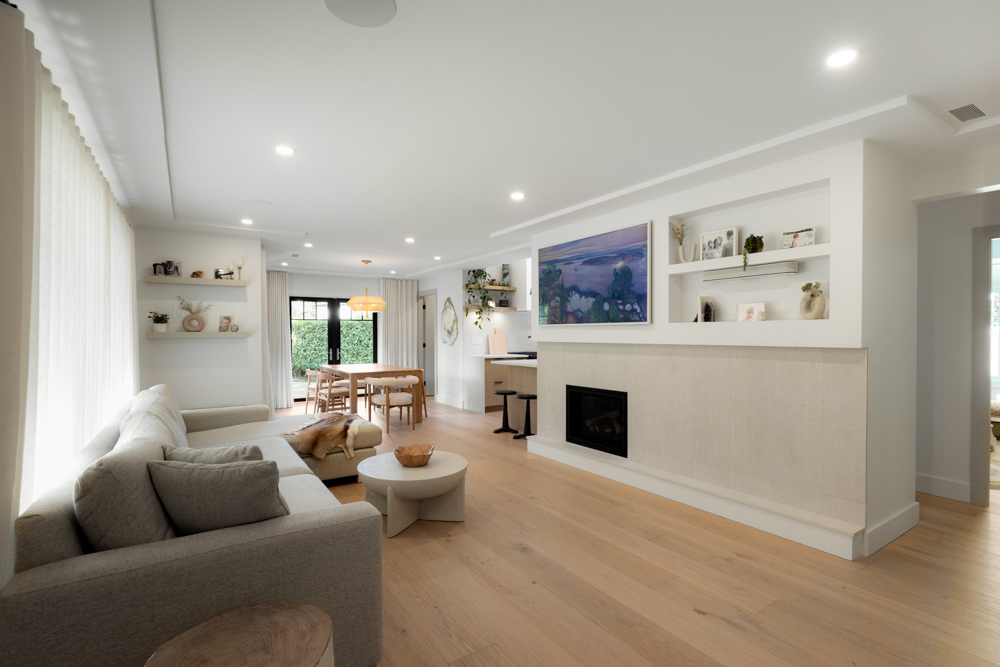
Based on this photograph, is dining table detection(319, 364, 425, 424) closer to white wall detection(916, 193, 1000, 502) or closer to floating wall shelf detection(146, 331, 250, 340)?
floating wall shelf detection(146, 331, 250, 340)

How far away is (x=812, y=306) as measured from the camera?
9.80 ft

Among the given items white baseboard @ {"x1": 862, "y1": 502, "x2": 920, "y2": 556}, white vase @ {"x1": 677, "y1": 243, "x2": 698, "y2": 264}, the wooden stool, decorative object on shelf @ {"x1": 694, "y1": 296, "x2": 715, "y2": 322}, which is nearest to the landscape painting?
white vase @ {"x1": 677, "y1": 243, "x2": 698, "y2": 264}

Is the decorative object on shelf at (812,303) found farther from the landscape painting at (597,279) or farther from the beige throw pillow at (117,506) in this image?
the beige throw pillow at (117,506)

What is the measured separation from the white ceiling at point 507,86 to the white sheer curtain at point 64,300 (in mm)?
311

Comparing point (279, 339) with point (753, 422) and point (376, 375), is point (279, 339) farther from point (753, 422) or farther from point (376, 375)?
point (753, 422)

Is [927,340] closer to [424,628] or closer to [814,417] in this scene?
[814,417]

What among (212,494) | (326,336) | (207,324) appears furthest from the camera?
(326,336)

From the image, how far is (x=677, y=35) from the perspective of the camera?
1853mm

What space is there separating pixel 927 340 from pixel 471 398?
5873mm

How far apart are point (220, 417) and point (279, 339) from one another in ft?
14.5

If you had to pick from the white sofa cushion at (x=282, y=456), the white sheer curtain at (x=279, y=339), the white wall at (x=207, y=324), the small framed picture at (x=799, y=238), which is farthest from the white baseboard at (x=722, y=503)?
the white sheer curtain at (x=279, y=339)


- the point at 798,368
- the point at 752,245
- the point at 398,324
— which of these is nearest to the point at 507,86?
the point at 752,245

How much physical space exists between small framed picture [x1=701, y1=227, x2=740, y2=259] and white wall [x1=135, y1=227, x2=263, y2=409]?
190 inches

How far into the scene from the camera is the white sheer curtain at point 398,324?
372 inches
